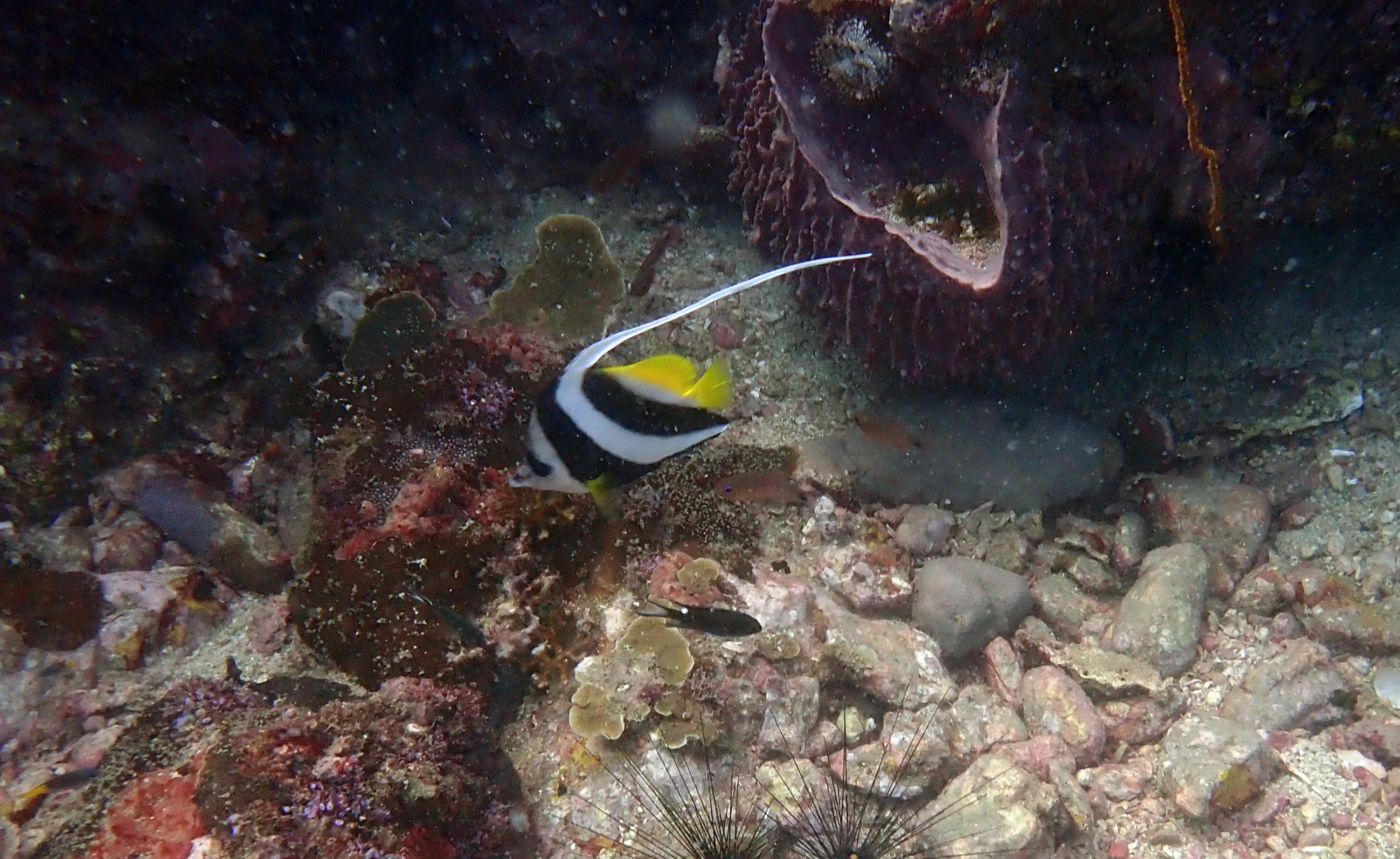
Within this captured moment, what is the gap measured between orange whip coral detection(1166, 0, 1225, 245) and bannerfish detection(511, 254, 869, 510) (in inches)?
80.3

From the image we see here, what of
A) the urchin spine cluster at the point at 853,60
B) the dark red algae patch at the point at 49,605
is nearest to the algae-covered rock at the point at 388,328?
the dark red algae patch at the point at 49,605

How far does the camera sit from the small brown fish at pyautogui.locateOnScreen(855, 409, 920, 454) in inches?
180

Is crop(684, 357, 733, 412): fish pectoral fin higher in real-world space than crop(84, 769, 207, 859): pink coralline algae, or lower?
higher

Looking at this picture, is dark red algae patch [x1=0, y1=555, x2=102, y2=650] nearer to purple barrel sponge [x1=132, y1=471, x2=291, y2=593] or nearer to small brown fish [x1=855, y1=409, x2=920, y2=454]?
purple barrel sponge [x1=132, y1=471, x2=291, y2=593]

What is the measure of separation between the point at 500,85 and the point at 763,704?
4948mm

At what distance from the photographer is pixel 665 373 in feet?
7.80

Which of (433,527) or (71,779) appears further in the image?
(433,527)

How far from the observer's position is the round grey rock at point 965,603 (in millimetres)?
4012

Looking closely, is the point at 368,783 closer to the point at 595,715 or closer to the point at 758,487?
the point at 595,715

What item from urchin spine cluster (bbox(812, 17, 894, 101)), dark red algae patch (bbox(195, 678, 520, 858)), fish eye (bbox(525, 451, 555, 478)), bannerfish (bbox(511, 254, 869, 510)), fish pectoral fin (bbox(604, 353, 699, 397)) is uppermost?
urchin spine cluster (bbox(812, 17, 894, 101))

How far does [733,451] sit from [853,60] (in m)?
2.28

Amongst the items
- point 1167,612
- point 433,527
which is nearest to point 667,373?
Result: point 433,527

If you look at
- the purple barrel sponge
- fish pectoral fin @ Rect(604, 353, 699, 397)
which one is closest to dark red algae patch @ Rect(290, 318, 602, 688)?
the purple barrel sponge

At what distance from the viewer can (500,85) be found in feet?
18.3
